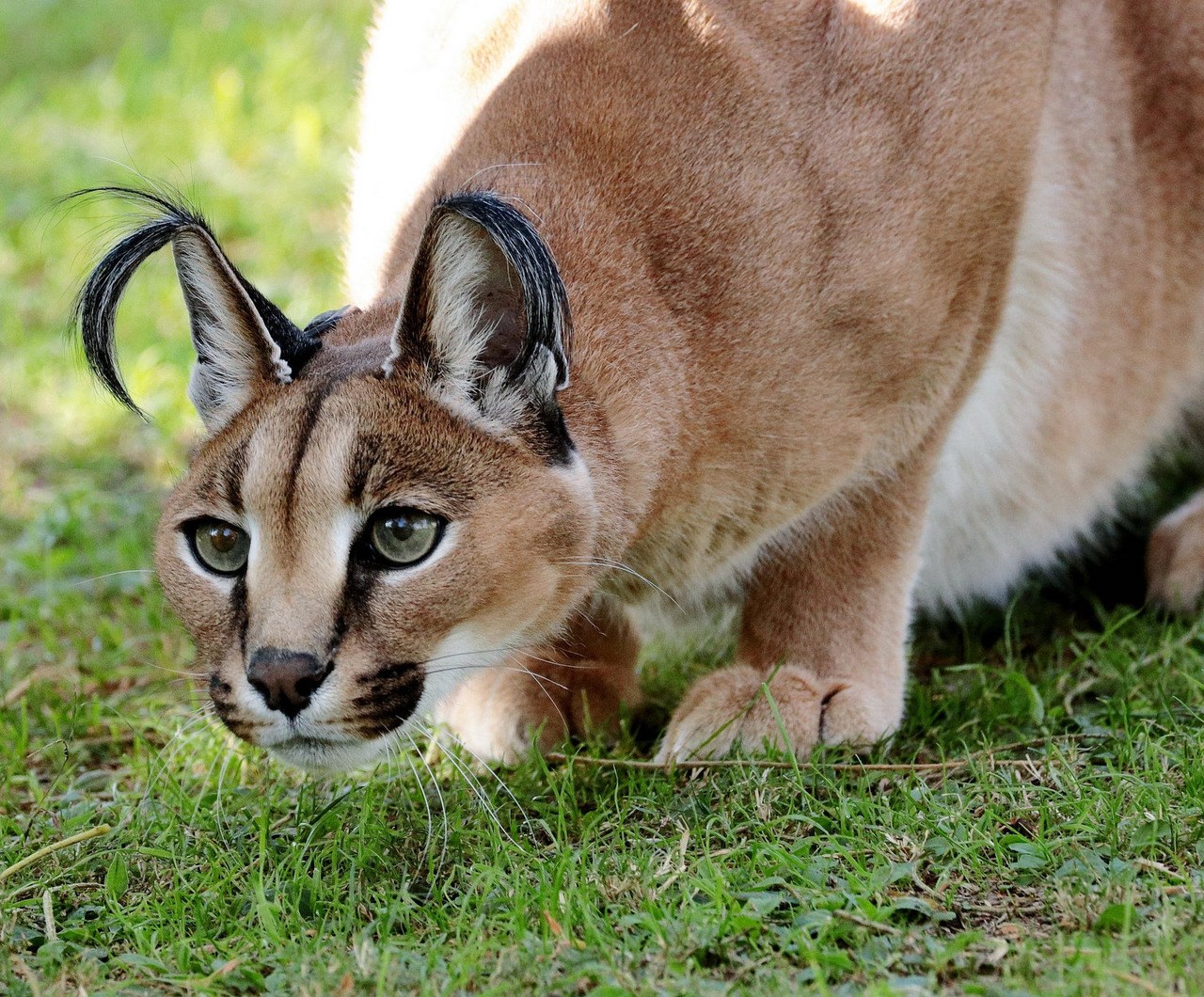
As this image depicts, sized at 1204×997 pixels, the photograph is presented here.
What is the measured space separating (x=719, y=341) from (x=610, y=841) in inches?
41.6

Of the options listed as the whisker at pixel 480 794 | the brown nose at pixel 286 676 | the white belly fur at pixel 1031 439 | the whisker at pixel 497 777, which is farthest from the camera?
the white belly fur at pixel 1031 439

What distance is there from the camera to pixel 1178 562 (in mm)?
4309

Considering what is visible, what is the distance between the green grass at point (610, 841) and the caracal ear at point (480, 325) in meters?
0.71

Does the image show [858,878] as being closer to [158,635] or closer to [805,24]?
[805,24]

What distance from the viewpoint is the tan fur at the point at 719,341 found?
2.85 meters

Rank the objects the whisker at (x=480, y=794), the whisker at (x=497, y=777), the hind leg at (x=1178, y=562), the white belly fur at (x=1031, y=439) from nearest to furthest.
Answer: the whisker at (x=480, y=794)
the whisker at (x=497, y=777)
the white belly fur at (x=1031, y=439)
the hind leg at (x=1178, y=562)

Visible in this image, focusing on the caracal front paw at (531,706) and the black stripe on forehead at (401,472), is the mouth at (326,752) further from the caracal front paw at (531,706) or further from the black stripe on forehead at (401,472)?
the caracal front paw at (531,706)

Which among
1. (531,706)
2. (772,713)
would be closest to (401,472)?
(531,706)

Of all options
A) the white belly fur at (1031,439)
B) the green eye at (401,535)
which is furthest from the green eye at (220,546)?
the white belly fur at (1031,439)

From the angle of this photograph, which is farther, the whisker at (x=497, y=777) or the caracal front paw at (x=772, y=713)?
the caracal front paw at (x=772, y=713)

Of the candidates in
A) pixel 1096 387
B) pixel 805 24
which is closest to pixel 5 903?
pixel 805 24

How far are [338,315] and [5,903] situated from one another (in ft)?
4.46

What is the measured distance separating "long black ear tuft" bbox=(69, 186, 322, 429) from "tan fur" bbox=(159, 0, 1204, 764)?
8 centimetres

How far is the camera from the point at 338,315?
3.30m
